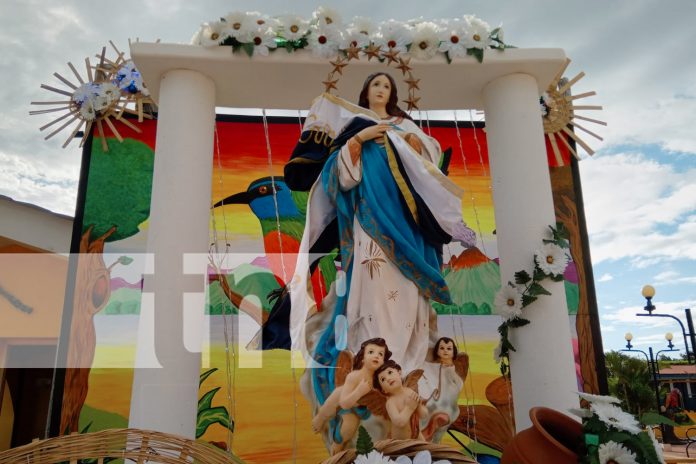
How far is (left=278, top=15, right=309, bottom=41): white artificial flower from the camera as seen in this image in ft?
14.3

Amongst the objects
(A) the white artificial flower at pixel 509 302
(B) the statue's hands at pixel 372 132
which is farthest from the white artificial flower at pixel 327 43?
(A) the white artificial flower at pixel 509 302

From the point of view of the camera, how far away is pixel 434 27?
4.35m

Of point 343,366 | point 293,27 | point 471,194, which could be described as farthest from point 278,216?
point 343,366

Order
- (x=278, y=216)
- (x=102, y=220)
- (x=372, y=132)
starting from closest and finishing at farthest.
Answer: (x=372, y=132)
(x=102, y=220)
(x=278, y=216)

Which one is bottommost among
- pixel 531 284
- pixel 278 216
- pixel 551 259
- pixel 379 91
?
pixel 531 284

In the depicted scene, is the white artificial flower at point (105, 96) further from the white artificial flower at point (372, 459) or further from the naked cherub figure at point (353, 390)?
Answer: the white artificial flower at point (372, 459)

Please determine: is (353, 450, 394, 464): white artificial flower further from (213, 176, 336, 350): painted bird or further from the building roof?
the building roof

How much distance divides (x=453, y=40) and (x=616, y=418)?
3491 mm

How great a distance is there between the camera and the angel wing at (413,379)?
2857 millimetres

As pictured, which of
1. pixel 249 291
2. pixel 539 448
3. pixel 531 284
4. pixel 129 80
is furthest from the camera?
pixel 249 291

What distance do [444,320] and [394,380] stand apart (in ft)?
14.4

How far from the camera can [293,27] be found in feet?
14.3

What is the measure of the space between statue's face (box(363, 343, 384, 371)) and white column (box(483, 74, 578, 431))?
160 centimetres

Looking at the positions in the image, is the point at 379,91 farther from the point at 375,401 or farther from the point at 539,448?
the point at 539,448
